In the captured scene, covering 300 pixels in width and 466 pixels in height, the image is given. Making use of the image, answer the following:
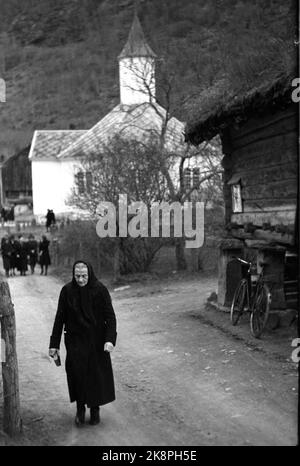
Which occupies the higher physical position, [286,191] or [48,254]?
[286,191]

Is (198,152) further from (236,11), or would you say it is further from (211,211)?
(236,11)

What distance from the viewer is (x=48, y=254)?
27984 mm

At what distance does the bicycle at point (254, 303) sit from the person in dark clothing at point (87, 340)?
3.90 meters

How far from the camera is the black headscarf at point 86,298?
7109mm

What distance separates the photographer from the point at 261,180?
476 inches

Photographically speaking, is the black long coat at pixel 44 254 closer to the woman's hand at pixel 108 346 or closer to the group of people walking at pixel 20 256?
the group of people walking at pixel 20 256

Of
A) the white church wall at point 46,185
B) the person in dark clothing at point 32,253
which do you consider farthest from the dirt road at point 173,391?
the white church wall at point 46,185

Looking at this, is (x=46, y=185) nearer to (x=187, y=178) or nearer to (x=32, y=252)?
(x=32, y=252)

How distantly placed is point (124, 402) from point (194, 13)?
24.4 metres

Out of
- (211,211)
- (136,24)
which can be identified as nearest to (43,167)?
(136,24)

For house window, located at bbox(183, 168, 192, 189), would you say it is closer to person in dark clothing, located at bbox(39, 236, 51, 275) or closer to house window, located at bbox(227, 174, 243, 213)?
person in dark clothing, located at bbox(39, 236, 51, 275)

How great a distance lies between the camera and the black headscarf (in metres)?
7.11

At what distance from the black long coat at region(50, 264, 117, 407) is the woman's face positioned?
0.05 m

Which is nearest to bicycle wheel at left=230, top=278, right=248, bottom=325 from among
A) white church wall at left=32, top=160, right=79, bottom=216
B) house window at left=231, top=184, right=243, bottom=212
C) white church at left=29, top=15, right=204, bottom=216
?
house window at left=231, top=184, right=243, bottom=212
